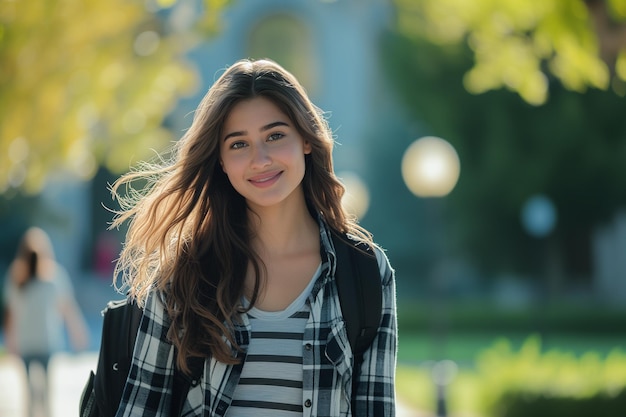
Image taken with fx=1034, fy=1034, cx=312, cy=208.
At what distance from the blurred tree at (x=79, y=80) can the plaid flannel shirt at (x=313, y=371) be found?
279 inches

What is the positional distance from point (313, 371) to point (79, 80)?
9417 mm

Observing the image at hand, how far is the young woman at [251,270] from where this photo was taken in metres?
2.84

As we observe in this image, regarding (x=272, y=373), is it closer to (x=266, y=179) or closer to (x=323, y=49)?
(x=266, y=179)

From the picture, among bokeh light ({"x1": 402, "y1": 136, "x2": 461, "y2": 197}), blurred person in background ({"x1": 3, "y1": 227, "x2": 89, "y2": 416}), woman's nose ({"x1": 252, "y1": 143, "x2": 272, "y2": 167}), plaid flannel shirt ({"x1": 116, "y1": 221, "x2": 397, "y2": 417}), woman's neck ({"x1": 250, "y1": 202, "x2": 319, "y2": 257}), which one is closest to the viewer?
plaid flannel shirt ({"x1": 116, "y1": 221, "x2": 397, "y2": 417})

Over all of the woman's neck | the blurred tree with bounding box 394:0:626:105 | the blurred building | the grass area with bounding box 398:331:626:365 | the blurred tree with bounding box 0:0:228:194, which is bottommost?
the woman's neck

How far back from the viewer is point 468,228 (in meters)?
29.6

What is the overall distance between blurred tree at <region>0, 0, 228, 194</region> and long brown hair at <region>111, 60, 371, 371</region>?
6.65 metres

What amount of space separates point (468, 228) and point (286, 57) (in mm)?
13873

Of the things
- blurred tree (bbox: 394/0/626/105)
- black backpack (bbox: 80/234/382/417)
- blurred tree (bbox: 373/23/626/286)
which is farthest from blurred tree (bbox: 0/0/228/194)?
blurred tree (bbox: 373/23/626/286)

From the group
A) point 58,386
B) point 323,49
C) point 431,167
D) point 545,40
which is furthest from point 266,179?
point 323,49

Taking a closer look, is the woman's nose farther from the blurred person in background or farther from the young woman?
the blurred person in background

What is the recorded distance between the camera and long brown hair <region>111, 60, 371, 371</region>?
2893 millimetres

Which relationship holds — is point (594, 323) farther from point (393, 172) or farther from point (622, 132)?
point (393, 172)

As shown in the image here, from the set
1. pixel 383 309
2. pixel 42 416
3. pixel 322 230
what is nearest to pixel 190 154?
pixel 322 230
